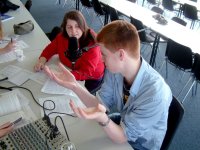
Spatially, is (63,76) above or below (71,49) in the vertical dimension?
below

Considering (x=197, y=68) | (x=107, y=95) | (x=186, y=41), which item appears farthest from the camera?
(x=186, y=41)

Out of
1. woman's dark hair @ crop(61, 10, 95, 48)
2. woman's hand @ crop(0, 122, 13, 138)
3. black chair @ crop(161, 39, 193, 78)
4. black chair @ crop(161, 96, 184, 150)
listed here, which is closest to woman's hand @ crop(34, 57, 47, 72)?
woman's dark hair @ crop(61, 10, 95, 48)

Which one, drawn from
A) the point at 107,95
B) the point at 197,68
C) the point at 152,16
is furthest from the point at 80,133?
the point at 152,16

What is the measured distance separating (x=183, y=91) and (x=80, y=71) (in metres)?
1.89

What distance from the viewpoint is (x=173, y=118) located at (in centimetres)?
137

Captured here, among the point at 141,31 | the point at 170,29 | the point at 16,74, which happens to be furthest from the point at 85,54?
the point at 170,29

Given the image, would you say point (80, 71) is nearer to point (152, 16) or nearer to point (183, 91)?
point (183, 91)

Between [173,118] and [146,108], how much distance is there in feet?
0.81

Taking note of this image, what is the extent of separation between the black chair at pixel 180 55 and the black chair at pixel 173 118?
5.52 feet

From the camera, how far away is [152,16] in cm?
414

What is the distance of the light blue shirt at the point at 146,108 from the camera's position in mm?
1228

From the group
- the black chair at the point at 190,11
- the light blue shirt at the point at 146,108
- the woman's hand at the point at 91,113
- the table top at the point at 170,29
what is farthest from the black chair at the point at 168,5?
the woman's hand at the point at 91,113

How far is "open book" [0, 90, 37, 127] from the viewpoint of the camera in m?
1.41

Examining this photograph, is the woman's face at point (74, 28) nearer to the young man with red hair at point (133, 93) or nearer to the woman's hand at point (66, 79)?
the woman's hand at point (66, 79)
